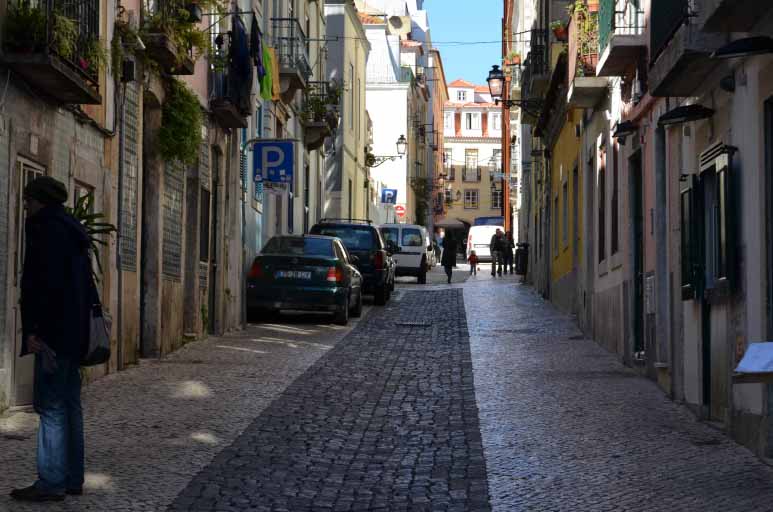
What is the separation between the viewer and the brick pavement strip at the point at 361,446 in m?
8.11

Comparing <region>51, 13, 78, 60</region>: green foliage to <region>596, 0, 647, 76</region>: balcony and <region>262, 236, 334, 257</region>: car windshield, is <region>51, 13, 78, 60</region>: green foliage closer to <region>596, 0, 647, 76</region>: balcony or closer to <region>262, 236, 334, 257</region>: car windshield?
<region>596, 0, 647, 76</region>: balcony

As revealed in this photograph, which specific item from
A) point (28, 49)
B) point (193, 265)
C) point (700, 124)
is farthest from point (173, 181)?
point (700, 124)

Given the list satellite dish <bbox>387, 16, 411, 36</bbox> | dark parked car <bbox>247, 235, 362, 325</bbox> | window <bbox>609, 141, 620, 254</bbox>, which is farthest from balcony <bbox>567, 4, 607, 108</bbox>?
satellite dish <bbox>387, 16, 411, 36</bbox>

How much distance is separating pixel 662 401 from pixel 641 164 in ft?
12.3

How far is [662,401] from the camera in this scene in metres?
13.0

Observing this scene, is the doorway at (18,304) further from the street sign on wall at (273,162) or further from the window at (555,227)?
the window at (555,227)

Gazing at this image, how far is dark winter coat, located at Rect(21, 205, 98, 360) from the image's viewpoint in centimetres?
783

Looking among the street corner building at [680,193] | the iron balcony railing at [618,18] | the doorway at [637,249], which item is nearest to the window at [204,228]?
the street corner building at [680,193]

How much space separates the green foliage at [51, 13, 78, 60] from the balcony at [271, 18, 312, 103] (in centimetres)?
1582

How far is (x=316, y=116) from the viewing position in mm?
33250

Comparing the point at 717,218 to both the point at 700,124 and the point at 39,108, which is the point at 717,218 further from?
the point at 39,108

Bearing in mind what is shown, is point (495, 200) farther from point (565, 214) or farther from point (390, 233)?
point (565, 214)

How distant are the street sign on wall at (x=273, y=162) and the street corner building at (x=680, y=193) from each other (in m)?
4.77

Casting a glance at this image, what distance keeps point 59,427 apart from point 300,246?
1620cm
